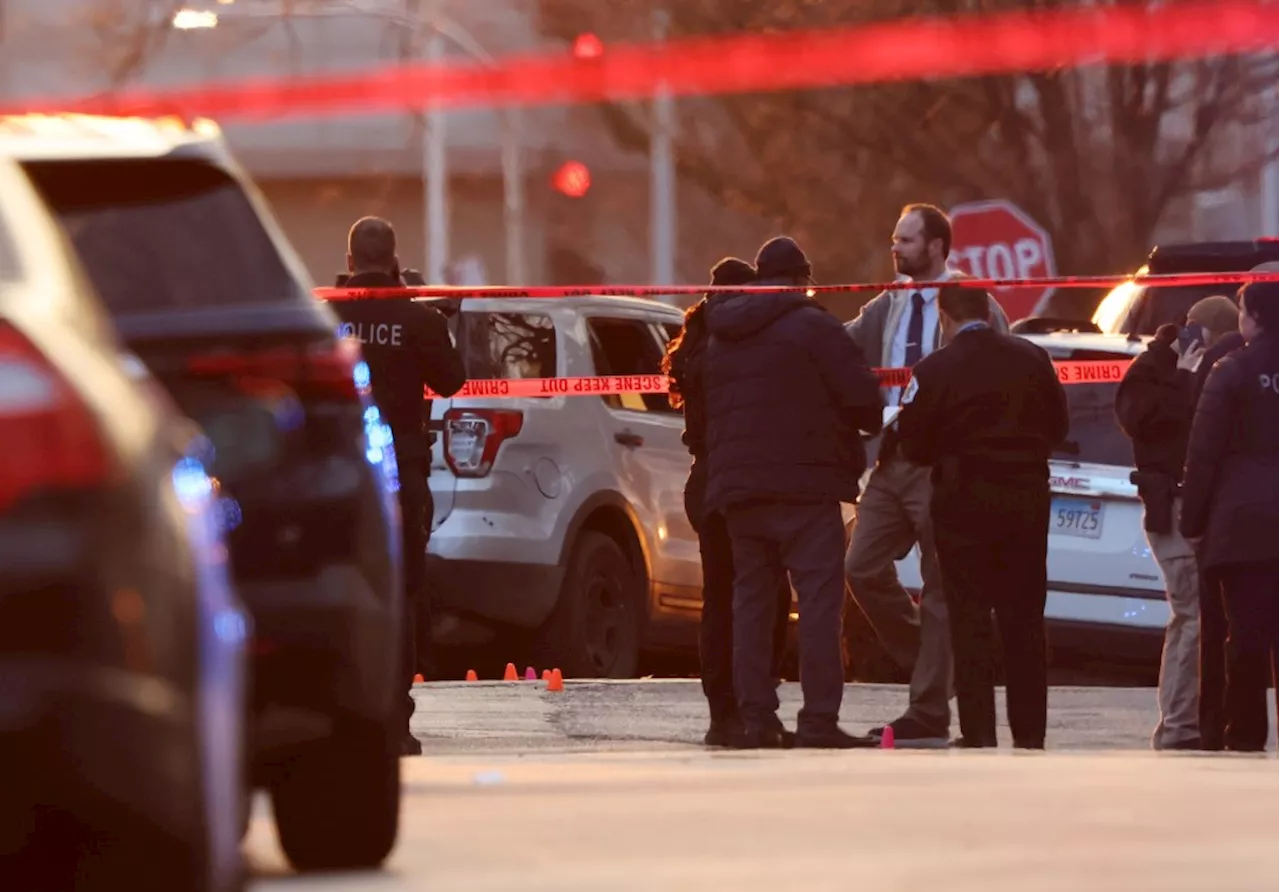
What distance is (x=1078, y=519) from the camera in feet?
47.3

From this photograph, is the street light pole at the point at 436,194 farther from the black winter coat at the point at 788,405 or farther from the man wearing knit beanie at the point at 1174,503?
the black winter coat at the point at 788,405

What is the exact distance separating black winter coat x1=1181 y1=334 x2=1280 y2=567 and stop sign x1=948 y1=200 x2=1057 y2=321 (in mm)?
11404

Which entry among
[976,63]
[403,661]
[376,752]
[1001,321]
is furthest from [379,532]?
[976,63]

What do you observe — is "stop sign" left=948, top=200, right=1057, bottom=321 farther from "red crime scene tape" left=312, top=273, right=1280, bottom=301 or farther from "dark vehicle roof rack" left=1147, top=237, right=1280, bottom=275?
"red crime scene tape" left=312, top=273, right=1280, bottom=301

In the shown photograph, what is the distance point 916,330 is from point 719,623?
1.35m

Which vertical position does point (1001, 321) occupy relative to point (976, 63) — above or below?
below

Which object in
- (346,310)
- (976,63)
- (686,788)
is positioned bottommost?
(686,788)

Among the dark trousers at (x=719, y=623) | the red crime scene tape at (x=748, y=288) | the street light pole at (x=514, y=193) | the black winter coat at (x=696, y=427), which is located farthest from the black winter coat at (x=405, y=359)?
the street light pole at (x=514, y=193)

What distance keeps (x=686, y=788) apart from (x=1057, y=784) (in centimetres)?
95

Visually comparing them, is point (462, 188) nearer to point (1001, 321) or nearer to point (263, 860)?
point (1001, 321)

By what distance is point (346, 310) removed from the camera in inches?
448

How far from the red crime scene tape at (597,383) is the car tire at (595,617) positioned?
611mm

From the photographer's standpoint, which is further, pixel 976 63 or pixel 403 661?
pixel 976 63

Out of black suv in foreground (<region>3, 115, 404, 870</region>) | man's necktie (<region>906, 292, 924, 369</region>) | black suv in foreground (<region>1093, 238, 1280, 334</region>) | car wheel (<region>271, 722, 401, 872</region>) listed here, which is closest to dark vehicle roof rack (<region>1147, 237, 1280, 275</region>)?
black suv in foreground (<region>1093, 238, 1280, 334</region>)
